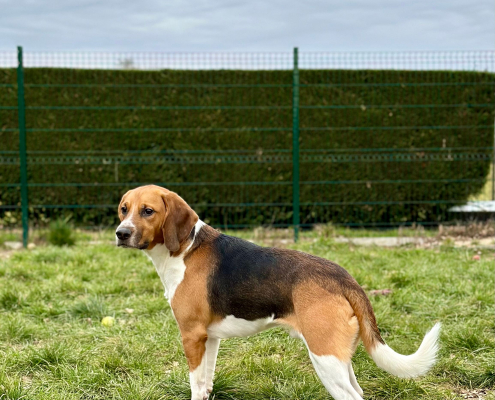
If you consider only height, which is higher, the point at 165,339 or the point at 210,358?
the point at 210,358

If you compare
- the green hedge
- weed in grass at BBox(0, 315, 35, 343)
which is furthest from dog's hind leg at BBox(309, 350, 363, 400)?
the green hedge

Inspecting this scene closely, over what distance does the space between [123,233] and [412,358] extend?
1.76 m

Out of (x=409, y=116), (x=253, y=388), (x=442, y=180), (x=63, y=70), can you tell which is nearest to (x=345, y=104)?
(x=409, y=116)

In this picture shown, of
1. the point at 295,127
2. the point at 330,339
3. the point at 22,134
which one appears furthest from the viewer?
the point at 295,127

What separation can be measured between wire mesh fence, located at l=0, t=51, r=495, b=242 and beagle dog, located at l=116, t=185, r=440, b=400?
6819mm

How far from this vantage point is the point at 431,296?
589 cm

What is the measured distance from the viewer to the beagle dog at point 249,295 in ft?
10.3

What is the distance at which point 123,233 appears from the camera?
3.34 meters

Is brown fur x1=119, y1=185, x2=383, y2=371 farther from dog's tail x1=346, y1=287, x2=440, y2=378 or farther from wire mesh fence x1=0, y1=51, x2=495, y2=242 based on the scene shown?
wire mesh fence x1=0, y1=51, x2=495, y2=242

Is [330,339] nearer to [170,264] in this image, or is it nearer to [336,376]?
[336,376]

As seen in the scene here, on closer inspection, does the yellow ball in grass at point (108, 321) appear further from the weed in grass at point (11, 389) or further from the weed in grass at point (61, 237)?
the weed in grass at point (61, 237)

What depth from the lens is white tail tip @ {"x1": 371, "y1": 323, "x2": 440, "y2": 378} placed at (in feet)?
10.7

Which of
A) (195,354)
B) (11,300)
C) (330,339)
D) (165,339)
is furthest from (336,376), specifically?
(11,300)

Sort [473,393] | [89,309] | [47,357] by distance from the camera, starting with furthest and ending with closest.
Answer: [89,309], [47,357], [473,393]
